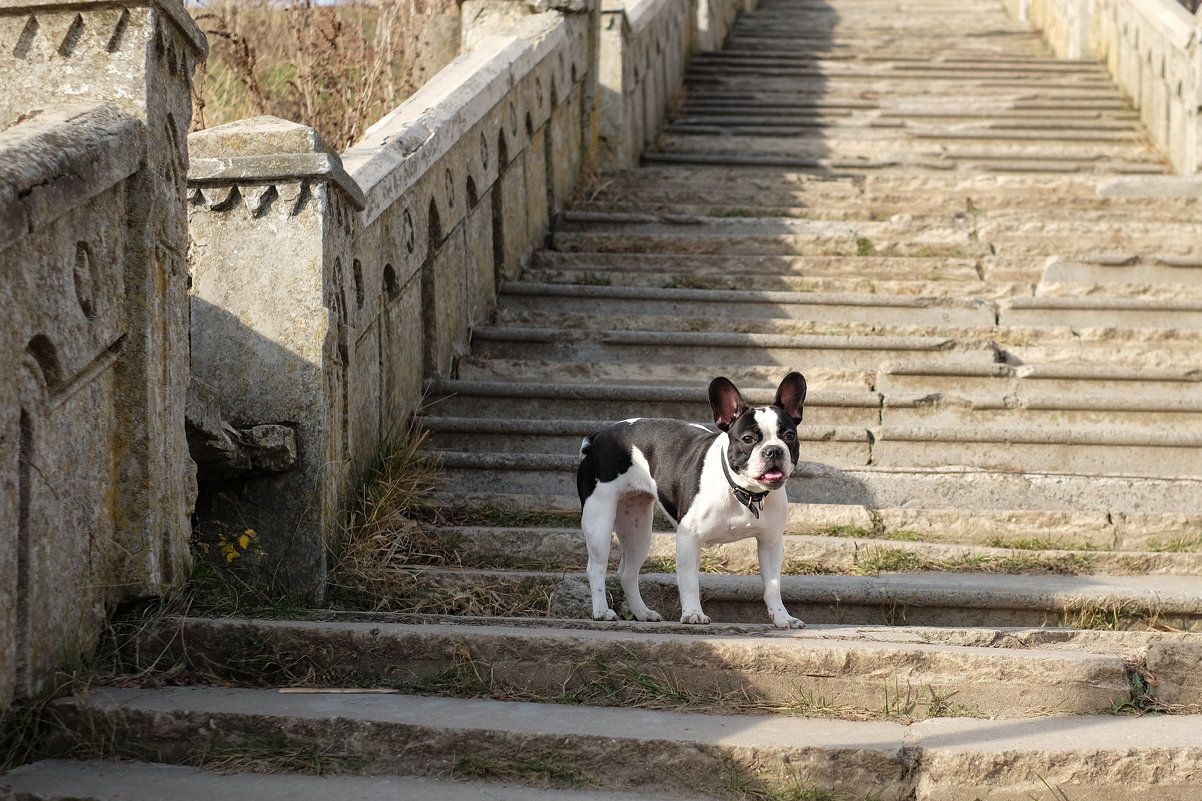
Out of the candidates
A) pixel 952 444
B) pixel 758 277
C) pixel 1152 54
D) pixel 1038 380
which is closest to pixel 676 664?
pixel 952 444

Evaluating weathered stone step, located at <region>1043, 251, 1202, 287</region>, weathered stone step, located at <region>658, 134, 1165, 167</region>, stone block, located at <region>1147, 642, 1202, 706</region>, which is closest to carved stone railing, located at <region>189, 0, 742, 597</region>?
stone block, located at <region>1147, 642, 1202, 706</region>

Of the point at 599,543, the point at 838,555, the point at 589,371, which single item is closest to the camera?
the point at 599,543

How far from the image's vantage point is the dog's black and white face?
4.45 meters

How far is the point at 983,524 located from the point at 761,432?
1763mm

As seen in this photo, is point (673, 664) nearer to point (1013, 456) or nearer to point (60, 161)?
point (60, 161)

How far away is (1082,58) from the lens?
14.5 metres

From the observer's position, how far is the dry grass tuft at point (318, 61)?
8.20m

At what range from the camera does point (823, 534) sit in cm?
586

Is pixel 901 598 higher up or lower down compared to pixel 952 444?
lower down

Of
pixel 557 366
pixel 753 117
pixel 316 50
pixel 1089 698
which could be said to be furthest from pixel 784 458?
pixel 753 117

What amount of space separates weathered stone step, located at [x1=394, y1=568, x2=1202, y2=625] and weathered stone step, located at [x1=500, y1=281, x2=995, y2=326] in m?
2.96

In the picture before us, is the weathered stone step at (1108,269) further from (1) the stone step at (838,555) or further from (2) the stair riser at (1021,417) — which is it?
(1) the stone step at (838,555)

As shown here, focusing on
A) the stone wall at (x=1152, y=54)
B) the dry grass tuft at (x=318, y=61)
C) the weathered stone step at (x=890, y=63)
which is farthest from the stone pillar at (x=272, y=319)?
the weathered stone step at (x=890, y=63)

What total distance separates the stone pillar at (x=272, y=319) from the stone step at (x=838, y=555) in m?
0.76
